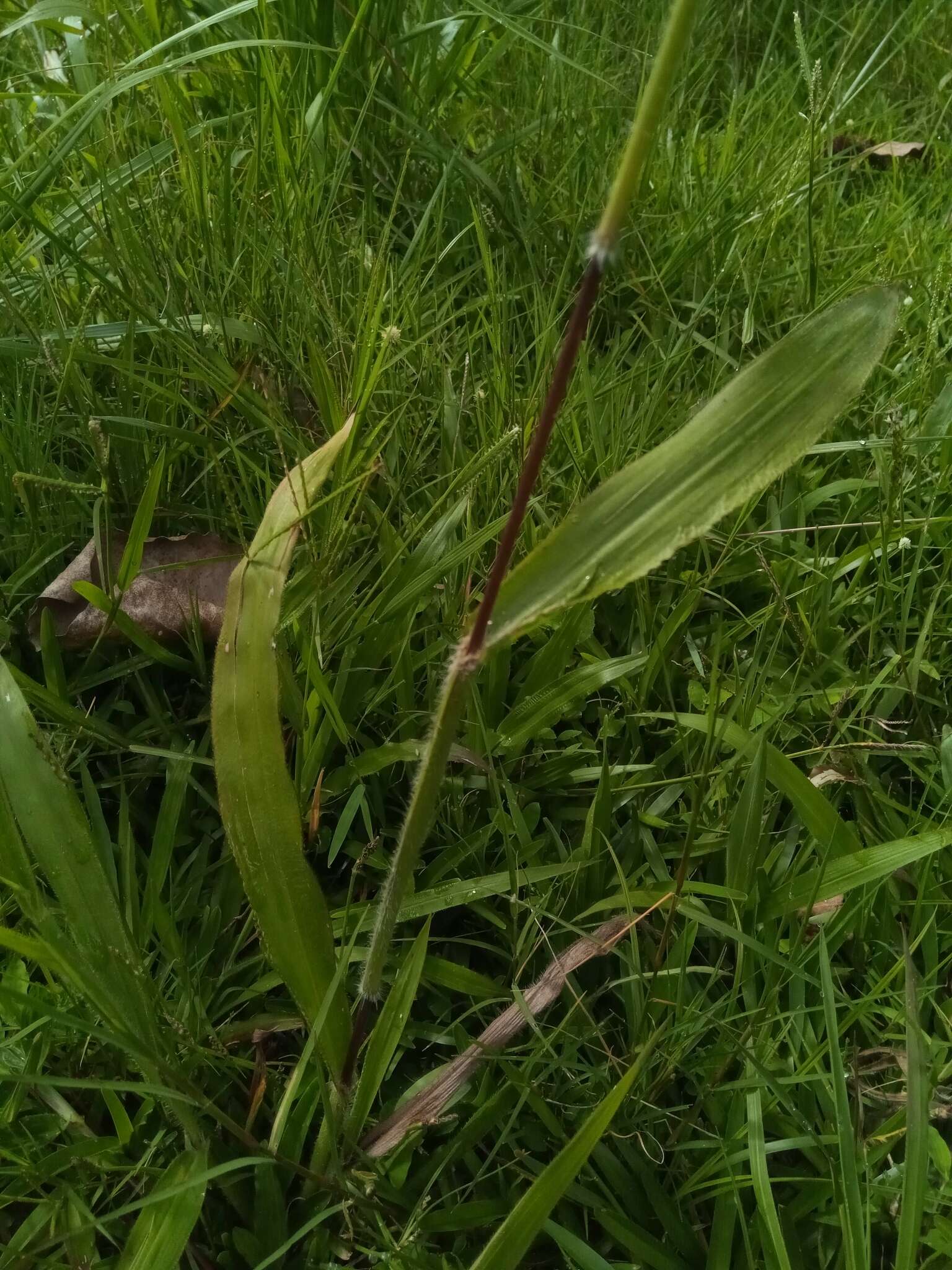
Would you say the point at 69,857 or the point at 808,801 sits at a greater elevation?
the point at 69,857

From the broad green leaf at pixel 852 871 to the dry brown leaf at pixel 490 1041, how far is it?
14cm

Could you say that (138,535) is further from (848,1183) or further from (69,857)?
(848,1183)

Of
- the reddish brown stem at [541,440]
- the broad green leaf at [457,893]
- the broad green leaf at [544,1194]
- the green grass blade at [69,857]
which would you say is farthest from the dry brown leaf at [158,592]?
the broad green leaf at [544,1194]

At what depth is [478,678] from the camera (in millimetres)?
888

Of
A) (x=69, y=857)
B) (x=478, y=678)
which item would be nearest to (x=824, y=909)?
(x=478, y=678)

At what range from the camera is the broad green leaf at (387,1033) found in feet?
2.15

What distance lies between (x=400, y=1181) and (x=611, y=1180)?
0.49 feet

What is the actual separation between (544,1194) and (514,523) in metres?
0.40

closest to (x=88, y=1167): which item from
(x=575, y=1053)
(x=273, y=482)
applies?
(x=575, y=1053)

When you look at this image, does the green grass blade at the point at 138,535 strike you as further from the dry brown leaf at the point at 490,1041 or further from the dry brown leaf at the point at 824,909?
the dry brown leaf at the point at 824,909

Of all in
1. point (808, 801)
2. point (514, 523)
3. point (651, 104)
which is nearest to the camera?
point (651, 104)

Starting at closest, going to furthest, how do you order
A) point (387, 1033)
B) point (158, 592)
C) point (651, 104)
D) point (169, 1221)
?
point (651, 104) < point (169, 1221) < point (387, 1033) < point (158, 592)

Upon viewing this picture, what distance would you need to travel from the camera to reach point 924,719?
0.93 m

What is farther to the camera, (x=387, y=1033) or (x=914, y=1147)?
(x=387, y=1033)
